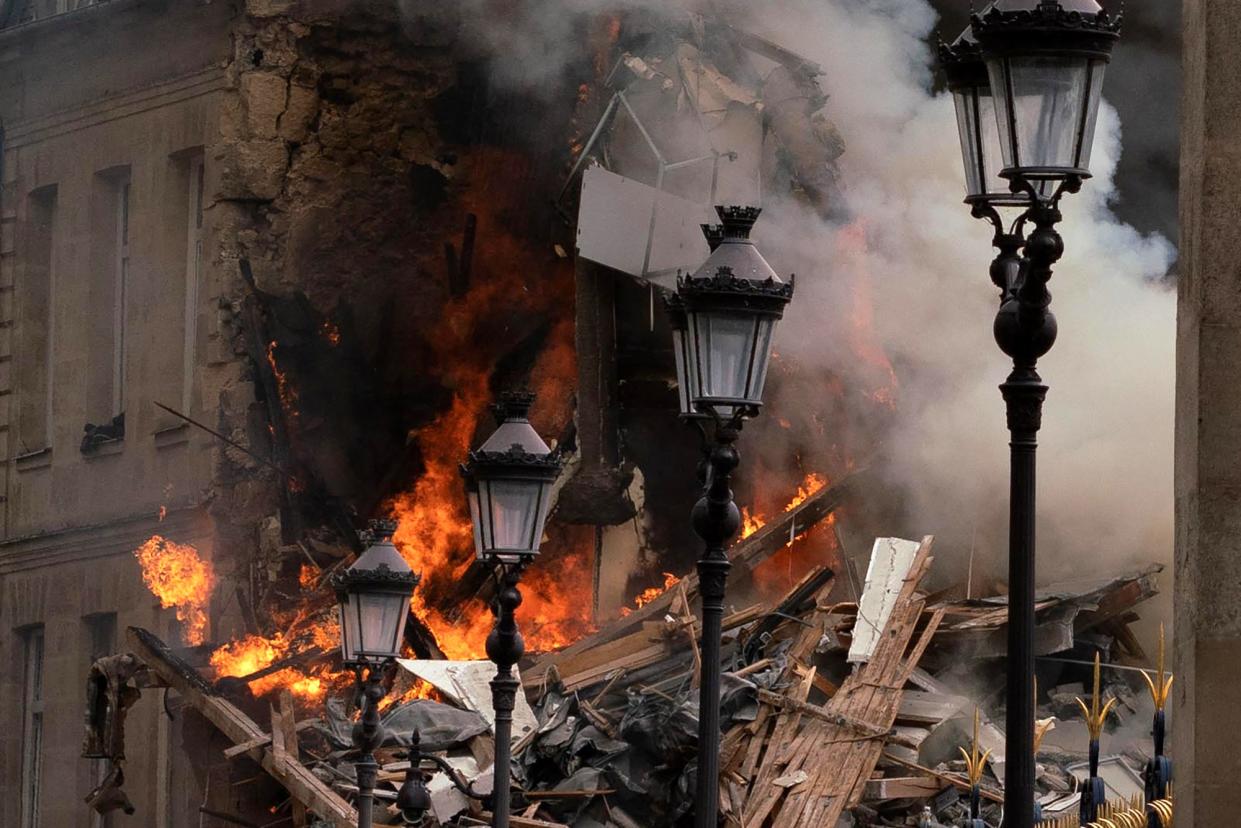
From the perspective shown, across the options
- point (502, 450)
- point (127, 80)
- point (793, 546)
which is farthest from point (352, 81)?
point (502, 450)

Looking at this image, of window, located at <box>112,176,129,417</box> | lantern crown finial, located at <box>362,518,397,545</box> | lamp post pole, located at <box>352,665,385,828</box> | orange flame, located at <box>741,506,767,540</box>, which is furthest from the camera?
window, located at <box>112,176,129,417</box>

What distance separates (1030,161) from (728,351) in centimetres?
257

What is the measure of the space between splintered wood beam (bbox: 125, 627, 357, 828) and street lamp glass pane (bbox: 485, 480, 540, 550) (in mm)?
7639

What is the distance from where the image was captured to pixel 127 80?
28391 millimetres

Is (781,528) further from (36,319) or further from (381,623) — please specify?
(36,319)

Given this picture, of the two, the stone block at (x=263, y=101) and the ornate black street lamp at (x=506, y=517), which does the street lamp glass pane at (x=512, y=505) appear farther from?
the stone block at (x=263, y=101)

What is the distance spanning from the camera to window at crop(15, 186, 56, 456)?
2998 centimetres

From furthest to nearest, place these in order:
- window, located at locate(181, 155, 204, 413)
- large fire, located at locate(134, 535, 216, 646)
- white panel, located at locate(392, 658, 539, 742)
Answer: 1. window, located at locate(181, 155, 204, 413)
2. large fire, located at locate(134, 535, 216, 646)
3. white panel, located at locate(392, 658, 539, 742)

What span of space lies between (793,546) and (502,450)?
482 inches

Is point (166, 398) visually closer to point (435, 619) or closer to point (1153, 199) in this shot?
point (435, 619)

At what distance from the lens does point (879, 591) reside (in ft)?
70.1

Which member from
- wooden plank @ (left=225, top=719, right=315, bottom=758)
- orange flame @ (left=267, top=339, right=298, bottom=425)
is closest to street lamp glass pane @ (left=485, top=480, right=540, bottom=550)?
wooden plank @ (left=225, top=719, right=315, bottom=758)

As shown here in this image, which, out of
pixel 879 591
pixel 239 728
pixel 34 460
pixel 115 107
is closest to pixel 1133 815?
pixel 879 591

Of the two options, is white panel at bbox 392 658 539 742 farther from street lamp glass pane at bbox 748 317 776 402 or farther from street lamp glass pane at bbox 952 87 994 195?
street lamp glass pane at bbox 952 87 994 195
